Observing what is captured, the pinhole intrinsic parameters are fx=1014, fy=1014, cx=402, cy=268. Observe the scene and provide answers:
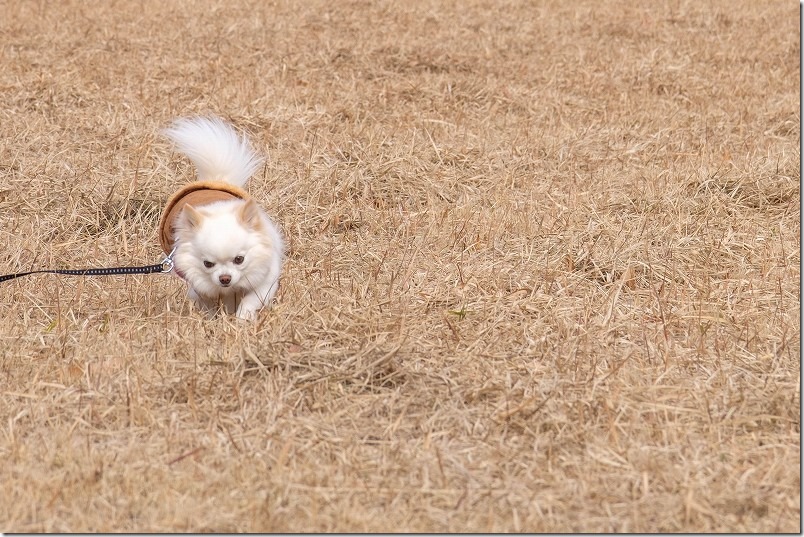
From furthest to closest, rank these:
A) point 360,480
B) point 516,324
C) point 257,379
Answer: point 516,324 < point 257,379 < point 360,480

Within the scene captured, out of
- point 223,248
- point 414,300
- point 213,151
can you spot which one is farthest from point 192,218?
point 414,300

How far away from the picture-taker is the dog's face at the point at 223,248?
4094mm

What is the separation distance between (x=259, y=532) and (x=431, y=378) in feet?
3.44

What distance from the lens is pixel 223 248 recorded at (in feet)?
13.3

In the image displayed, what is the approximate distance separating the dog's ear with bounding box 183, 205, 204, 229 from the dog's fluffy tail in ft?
2.41

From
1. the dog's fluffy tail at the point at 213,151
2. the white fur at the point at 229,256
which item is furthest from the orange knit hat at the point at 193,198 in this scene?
the dog's fluffy tail at the point at 213,151

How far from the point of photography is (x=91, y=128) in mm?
7020

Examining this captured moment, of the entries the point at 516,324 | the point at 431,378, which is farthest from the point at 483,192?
the point at 431,378

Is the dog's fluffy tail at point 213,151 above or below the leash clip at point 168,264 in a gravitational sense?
above

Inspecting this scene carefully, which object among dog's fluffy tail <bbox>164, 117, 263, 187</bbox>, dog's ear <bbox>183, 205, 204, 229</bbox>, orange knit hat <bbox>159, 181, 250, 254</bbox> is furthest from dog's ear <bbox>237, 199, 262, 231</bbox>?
dog's fluffy tail <bbox>164, 117, 263, 187</bbox>

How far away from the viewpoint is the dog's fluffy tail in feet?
15.7

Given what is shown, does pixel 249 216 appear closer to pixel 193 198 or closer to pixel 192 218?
pixel 192 218

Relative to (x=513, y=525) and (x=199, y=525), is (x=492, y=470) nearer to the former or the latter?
(x=513, y=525)

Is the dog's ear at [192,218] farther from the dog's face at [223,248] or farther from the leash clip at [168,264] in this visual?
the leash clip at [168,264]
